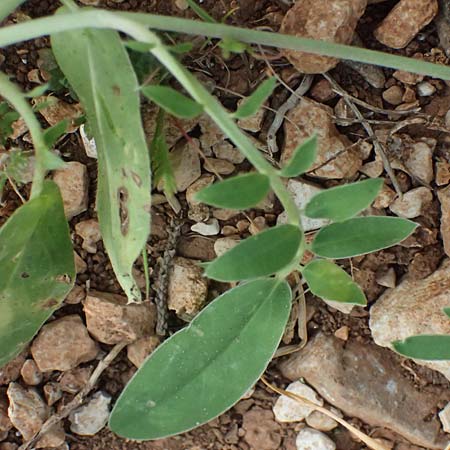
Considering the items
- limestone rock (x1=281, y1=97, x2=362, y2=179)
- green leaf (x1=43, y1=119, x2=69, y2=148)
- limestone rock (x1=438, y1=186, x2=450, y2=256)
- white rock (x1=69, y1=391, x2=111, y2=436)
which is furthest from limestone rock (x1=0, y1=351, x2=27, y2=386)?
limestone rock (x1=438, y1=186, x2=450, y2=256)

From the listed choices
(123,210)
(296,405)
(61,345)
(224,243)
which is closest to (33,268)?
(123,210)

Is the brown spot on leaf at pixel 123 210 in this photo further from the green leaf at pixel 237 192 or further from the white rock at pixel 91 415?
the white rock at pixel 91 415

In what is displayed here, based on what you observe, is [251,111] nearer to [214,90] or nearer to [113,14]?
[113,14]

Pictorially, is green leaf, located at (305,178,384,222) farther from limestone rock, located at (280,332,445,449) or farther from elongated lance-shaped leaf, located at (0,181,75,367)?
limestone rock, located at (280,332,445,449)

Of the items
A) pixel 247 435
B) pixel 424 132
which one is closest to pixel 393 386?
pixel 247 435

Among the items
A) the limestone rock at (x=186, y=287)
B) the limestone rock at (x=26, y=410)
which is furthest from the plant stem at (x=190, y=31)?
the limestone rock at (x=26, y=410)
